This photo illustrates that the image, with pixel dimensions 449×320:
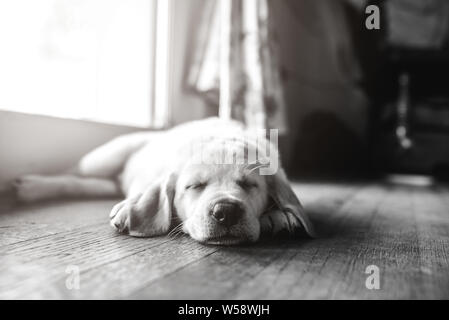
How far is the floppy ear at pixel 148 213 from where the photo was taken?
1.59 meters

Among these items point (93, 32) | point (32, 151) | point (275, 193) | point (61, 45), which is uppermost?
point (93, 32)

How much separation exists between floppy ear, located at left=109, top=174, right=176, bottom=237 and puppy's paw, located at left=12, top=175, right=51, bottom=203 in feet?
2.86

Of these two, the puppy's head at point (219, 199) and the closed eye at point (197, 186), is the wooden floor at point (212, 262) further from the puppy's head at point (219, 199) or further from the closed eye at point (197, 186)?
the closed eye at point (197, 186)

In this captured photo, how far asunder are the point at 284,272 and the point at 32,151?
216 centimetres

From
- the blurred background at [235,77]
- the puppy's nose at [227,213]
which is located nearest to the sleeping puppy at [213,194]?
the puppy's nose at [227,213]

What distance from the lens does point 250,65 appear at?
366 centimetres

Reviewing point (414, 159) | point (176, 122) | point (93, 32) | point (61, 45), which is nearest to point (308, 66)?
point (414, 159)

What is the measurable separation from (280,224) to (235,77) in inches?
88.5
